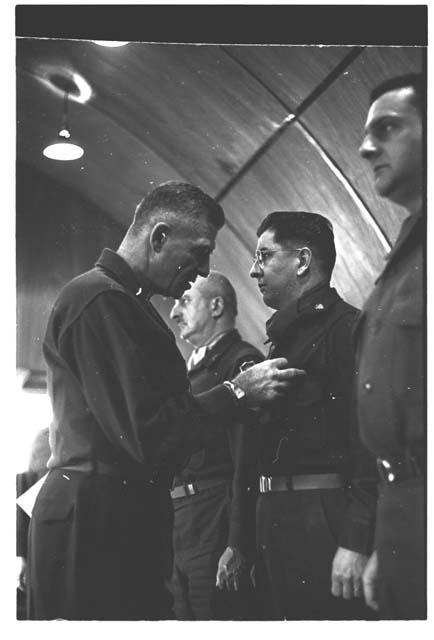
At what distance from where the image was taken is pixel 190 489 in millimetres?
2941

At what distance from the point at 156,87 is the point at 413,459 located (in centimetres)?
151

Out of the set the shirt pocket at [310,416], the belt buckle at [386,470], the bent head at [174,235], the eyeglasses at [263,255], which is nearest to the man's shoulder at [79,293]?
the bent head at [174,235]

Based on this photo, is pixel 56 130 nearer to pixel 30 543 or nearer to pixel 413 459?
pixel 30 543

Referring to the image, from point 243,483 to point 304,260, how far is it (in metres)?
0.78

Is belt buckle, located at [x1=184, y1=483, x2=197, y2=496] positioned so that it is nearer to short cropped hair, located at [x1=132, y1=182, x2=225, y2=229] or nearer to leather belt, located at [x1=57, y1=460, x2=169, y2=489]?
leather belt, located at [x1=57, y1=460, x2=169, y2=489]

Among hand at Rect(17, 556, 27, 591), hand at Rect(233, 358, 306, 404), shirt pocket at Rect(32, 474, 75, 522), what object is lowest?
hand at Rect(17, 556, 27, 591)

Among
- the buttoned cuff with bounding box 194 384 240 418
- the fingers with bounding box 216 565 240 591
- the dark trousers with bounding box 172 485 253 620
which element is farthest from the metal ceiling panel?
the fingers with bounding box 216 565 240 591

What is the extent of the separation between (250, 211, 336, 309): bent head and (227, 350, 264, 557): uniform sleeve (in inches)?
9.3

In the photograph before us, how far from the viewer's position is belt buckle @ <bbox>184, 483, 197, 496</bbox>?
2.93 meters

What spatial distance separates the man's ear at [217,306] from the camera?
119 inches

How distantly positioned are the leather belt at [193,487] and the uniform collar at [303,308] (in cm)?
51

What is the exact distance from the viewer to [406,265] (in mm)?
2873

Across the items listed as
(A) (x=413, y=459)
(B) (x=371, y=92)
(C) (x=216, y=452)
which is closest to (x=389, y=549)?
(A) (x=413, y=459)

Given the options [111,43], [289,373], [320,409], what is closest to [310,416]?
[320,409]
